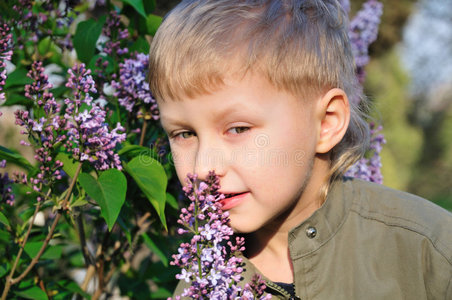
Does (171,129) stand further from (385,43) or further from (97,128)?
(385,43)

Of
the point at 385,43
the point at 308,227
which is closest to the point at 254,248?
the point at 308,227

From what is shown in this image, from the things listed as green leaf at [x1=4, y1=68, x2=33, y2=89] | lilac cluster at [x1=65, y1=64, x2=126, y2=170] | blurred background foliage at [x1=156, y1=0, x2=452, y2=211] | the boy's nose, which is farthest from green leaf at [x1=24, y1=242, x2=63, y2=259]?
blurred background foliage at [x1=156, y1=0, x2=452, y2=211]

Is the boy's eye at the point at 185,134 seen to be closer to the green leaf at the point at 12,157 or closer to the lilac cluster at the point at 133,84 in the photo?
the lilac cluster at the point at 133,84

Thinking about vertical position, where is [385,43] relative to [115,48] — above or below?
above

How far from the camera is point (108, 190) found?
5.10 ft

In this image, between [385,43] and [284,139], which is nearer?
[284,139]

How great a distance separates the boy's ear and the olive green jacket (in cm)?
25

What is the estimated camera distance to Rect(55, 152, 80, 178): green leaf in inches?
64.5

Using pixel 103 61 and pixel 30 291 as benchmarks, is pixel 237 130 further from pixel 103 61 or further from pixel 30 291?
pixel 30 291

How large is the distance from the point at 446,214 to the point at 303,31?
870 mm

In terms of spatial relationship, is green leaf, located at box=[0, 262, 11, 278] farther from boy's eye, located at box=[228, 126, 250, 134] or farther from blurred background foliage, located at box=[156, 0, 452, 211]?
blurred background foliage, located at box=[156, 0, 452, 211]

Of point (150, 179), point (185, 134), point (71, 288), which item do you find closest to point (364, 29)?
point (185, 134)

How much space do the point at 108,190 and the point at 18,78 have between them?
70 cm

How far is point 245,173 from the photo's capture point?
5.45ft
